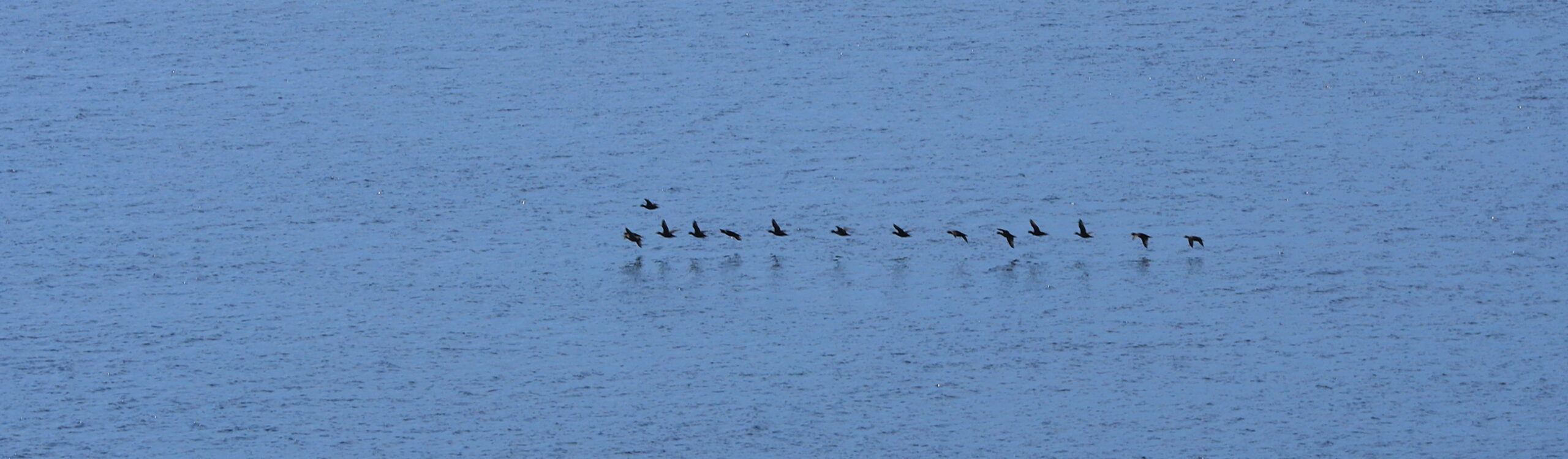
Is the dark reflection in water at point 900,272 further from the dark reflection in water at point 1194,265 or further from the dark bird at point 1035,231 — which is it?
the dark reflection in water at point 1194,265

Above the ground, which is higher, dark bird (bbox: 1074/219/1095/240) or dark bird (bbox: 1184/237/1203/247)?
dark bird (bbox: 1184/237/1203/247)

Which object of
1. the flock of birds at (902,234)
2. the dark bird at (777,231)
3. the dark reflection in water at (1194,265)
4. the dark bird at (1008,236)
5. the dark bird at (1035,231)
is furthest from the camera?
the dark bird at (777,231)

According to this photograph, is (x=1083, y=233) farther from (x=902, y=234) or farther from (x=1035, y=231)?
(x=902, y=234)

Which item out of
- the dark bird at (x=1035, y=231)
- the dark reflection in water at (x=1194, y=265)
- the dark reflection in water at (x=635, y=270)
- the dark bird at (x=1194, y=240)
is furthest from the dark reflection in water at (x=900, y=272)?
the dark bird at (x=1194, y=240)

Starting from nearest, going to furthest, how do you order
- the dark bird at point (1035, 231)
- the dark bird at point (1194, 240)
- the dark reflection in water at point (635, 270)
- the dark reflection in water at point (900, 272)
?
the dark reflection in water at point (900, 272) < the dark reflection in water at point (635, 270) < the dark bird at point (1194, 240) < the dark bird at point (1035, 231)

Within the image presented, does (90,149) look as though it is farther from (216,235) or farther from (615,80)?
(615,80)

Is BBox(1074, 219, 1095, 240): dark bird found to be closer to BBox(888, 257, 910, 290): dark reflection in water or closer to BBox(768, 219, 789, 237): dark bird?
BBox(888, 257, 910, 290): dark reflection in water

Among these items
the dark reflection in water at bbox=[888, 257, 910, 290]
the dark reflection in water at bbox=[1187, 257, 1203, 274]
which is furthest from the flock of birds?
the dark reflection in water at bbox=[888, 257, 910, 290]

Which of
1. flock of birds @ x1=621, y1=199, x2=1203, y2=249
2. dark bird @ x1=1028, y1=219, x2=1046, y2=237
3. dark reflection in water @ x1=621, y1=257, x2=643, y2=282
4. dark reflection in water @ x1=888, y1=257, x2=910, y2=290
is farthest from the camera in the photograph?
flock of birds @ x1=621, y1=199, x2=1203, y2=249

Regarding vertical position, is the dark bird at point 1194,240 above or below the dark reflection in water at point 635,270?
→ above

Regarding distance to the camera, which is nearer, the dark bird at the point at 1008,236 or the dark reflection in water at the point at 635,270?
the dark reflection in water at the point at 635,270

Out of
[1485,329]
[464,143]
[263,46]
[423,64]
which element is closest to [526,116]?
[464,143]

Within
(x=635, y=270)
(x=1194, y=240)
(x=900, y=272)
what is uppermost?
(x=1194, y=240)

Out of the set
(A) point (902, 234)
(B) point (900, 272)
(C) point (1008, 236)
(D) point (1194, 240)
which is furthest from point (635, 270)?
(D) point (1194, 240)
